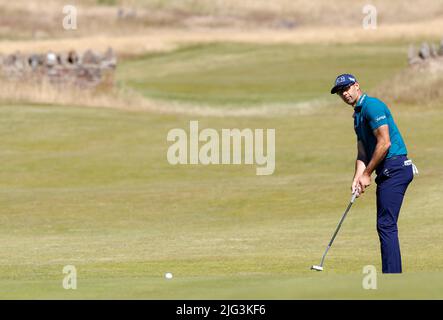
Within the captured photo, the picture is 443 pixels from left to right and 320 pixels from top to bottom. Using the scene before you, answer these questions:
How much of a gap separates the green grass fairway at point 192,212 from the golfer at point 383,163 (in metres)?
0.41

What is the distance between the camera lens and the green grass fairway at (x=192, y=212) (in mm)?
11000

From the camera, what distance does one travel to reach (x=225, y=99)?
50.2 metres

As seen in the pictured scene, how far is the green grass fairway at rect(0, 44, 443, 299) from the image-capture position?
1100cm

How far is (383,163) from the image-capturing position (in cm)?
1221

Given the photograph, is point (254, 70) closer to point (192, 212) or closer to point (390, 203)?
point (192, 212)

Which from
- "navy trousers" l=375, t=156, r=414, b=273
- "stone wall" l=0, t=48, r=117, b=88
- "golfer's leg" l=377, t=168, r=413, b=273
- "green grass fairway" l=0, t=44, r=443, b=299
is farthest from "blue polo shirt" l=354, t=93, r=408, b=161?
"stone wall" l=0, t=48, r=117, b=88

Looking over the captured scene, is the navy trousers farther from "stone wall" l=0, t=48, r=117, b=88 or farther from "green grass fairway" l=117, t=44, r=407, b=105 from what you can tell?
"green grass fairway" l=117, t=44, r=407, b=105

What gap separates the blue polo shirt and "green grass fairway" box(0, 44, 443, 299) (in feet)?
4.18

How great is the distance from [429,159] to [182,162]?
5.59m

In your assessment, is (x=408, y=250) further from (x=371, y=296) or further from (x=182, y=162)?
(x=182, y=162)

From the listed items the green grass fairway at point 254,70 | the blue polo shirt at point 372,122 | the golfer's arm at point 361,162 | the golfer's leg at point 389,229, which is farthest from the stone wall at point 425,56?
the golfer's leg at point 389,229

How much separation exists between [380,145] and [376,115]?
0.30 m

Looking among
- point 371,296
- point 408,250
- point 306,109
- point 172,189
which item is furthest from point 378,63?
point 371,296

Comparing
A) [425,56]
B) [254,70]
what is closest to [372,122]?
[425,56]
